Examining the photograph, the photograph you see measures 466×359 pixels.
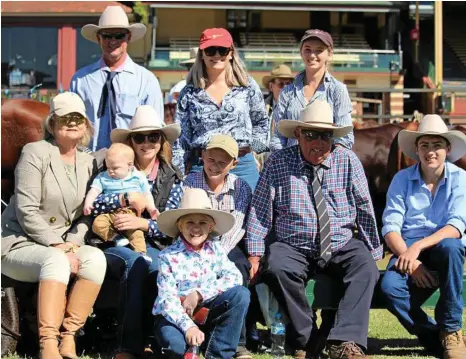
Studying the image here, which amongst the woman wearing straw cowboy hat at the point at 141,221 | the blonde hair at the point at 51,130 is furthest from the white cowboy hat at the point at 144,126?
the blonde hair at the point at 51,130

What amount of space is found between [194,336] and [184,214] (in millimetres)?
712

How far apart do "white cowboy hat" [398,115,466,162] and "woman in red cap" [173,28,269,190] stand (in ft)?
3.52

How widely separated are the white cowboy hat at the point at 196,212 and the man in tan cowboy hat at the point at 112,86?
170cm

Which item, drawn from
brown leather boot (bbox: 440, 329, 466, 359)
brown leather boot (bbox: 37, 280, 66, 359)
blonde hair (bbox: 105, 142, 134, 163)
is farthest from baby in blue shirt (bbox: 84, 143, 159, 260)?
brown leather boot (bbox: 440, 329, 466, 359)

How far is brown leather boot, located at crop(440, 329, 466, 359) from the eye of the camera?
17.9ft

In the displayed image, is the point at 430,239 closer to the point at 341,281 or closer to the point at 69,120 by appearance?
the point at 341,281

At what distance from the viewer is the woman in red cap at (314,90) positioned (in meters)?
6.43

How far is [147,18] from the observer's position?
3077 centimetres

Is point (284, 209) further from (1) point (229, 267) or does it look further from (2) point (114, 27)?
(2) point (114, 27)

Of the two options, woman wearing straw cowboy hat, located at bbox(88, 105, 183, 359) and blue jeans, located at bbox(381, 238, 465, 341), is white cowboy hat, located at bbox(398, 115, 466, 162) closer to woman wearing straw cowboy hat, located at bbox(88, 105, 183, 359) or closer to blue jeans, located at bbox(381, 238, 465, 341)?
blue jeans, located at bbox(381, 238, 465, 341)

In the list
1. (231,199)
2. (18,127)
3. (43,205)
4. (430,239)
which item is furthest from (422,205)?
(18,127)

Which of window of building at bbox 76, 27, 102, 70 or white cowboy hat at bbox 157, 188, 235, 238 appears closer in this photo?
white cowboy hat at bbox 157, 188, 235, 238

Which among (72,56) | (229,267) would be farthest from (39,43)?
(229,267)

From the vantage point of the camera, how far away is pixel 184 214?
5219 millimetres
